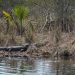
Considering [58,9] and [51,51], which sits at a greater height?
[58,9]

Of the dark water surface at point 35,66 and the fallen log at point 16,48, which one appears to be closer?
the dark water surface at point 35,66

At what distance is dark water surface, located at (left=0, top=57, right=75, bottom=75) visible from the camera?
19.6m

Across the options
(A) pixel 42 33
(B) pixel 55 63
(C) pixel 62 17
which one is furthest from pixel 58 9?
(B) pixel 55 63

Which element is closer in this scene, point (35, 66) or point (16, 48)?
point (35, 66)

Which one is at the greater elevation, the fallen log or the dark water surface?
the fallen log

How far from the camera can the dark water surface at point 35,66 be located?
64.3ft

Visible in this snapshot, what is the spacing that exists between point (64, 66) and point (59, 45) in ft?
21.5

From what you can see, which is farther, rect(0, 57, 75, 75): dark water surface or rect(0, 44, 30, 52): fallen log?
rect(0, 44, 30, 52): fallen log

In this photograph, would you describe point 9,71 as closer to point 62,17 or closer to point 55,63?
point 55,63

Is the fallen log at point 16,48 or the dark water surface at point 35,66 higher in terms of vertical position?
the fallen log at point 16,48

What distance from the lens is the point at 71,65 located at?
74.6 feet

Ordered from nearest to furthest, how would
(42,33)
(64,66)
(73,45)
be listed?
1. (64,66)
2. (73,45)
3. (42,33)

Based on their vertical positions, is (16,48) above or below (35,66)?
above

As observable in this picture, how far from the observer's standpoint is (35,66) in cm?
2241
